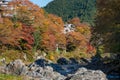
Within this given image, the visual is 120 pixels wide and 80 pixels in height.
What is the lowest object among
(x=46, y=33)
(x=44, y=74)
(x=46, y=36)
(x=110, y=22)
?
(x=46, y=36)

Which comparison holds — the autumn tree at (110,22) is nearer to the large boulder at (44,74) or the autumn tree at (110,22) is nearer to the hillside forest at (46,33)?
the hillside forest at (46,33)

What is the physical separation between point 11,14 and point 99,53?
60.5 ft

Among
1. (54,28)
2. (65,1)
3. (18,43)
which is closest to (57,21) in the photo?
(54,28)

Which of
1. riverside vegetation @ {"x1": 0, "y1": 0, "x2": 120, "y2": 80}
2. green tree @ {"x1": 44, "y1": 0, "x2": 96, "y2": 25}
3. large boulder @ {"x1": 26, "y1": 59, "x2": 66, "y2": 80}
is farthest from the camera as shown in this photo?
green tree @ {"x1": 44, "y1": 0, "x2": 96, "y2": 25}

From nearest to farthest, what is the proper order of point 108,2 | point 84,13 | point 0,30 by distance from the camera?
point 108,2 → point 0,30 → point 84,13

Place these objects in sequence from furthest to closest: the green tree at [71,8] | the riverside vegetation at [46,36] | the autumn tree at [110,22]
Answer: the green tree at [71,8]
the riverside vegetation at [46,36]
the autumn tree at [110,22]

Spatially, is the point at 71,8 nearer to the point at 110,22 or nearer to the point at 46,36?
the point at 46,36

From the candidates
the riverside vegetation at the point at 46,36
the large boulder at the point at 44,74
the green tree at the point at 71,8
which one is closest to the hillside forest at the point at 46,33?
the riverside vegetation at the point at 46,36

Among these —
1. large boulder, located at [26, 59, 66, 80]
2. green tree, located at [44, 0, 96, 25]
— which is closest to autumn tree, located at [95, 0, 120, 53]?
large boulder, located at [26, 59, 66, 80]

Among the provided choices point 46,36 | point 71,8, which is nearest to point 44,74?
point 46,36

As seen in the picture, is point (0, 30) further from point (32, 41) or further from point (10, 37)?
point (32, 41)

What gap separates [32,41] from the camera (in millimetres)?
51906

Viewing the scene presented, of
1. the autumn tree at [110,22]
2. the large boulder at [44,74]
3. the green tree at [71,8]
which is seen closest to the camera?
the large boulder at [44,74]

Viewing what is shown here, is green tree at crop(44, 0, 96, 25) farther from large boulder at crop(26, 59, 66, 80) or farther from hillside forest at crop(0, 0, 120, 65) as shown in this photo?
large boulder at crop(26, 59, 66, 80)
